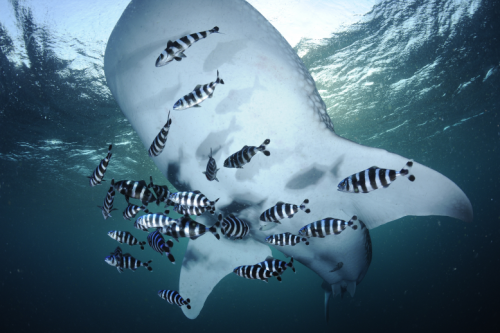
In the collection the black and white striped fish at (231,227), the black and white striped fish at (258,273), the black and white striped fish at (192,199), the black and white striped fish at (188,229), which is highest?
the black and white striped fish at (192,199)

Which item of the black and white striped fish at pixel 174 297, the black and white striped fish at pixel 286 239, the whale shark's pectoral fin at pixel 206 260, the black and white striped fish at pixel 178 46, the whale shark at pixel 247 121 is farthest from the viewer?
the whale shark's pectoral fin at pixel 206 260

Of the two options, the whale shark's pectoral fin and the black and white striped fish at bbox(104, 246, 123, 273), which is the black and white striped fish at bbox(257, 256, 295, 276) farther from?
the black and white striped fish at bbox(104, 246, 123, 273)

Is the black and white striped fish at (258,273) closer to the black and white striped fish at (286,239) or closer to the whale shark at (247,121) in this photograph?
the black and white striped fish at (286,239)

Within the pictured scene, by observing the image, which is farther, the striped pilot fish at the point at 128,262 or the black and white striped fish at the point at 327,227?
the striped pilot fish at the point at 128,262

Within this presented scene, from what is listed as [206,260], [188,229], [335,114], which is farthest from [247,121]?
[335,114]

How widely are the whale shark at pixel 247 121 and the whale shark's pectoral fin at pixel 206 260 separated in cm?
108

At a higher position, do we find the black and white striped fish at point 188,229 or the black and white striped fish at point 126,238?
the black and white striped fish at point 188,229

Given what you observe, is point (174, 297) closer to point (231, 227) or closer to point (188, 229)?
point (231, 227)

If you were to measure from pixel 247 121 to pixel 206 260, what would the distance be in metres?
3.41

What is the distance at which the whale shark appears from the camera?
7.07 ft

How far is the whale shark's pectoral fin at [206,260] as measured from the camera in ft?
15.7

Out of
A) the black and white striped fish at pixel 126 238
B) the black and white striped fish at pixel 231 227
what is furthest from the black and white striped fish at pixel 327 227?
the black and white striped fish at pixel 126 238

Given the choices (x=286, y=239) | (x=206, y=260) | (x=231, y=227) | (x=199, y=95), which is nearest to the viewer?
(x=199, y=95)

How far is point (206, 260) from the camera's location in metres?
4.83
